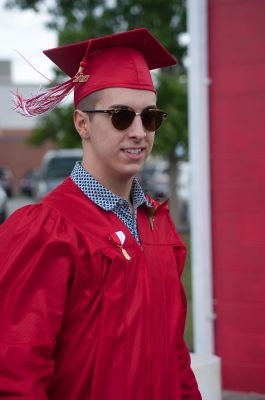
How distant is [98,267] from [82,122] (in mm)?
515

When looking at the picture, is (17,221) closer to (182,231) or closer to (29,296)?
(29,296)

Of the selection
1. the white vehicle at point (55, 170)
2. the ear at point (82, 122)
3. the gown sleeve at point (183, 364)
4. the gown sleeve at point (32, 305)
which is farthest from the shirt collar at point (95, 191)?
the white vehicle at point (55, 170)

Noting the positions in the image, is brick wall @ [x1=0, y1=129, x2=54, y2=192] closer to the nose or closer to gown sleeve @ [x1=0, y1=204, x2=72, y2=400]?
the nose

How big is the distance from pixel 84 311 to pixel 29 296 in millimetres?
175

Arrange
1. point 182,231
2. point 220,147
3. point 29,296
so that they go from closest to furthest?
1. point 29,296
2. point 220,147
3. point 182,231

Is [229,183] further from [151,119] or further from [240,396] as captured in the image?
[151,119]

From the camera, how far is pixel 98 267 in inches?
81.4

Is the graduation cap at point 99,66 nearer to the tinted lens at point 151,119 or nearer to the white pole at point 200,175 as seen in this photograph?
the tinted lens at point 151,119

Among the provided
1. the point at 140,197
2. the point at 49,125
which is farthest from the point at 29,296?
the point at 49,125

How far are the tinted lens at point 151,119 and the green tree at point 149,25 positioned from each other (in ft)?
35.3

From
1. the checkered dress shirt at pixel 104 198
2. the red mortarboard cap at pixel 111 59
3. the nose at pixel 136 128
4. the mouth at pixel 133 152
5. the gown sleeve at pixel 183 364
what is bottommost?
the gown sleeve at pixel 183 364

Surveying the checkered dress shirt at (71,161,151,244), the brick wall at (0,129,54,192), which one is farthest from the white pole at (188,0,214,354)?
the brick wall at (0,129,54,192)

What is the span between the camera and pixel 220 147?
533 cm

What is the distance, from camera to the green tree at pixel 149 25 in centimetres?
1289
